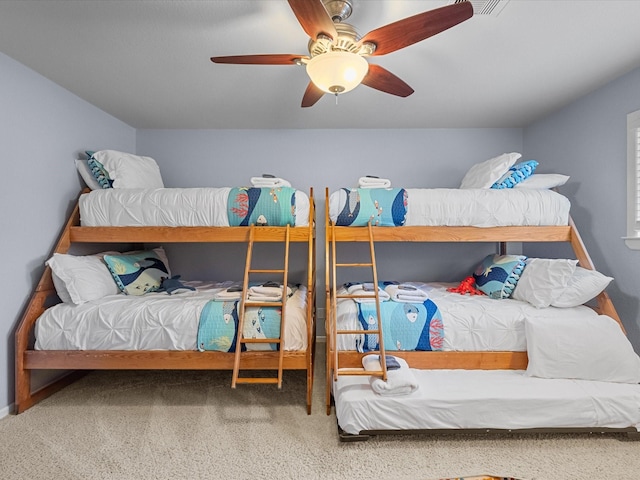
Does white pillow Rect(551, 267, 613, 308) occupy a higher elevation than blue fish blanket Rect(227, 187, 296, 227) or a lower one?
lower

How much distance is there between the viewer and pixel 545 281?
262 centimetres

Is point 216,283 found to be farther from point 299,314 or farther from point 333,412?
point 333,412

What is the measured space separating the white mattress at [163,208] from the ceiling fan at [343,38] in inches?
45.2

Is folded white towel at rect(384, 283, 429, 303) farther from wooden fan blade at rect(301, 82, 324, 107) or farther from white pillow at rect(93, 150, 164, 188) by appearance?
white pillow at rect(93, 150, 164, 188)

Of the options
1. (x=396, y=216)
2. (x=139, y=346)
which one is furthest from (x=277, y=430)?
(x=396, y=216)

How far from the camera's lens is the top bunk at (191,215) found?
2754 millimetres

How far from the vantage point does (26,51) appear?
230 centimetres

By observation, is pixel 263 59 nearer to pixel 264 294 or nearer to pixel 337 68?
pixel 337 68

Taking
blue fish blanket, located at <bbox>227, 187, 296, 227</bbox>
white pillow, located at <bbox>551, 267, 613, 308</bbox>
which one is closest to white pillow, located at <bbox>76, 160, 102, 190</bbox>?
blue fish blanket, located at <bbox>227, 187, 296, 227</bbox>

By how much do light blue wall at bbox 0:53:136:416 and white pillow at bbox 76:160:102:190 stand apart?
0.21 ft

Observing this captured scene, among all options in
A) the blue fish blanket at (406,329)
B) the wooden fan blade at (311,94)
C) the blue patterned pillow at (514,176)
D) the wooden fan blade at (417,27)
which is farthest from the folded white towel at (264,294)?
the blue patterned pillow at (514,176)

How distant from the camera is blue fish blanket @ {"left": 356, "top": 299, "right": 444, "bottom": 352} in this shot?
2488 mm

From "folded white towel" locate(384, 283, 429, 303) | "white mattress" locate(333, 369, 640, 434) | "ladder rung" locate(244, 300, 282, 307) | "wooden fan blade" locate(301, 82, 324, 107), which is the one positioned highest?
"wooden fan blade" locate(301, 82, 324, 107)

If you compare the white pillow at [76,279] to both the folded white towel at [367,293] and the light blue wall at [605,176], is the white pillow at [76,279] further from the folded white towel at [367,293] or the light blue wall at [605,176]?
the light blue wall at [605,176]
